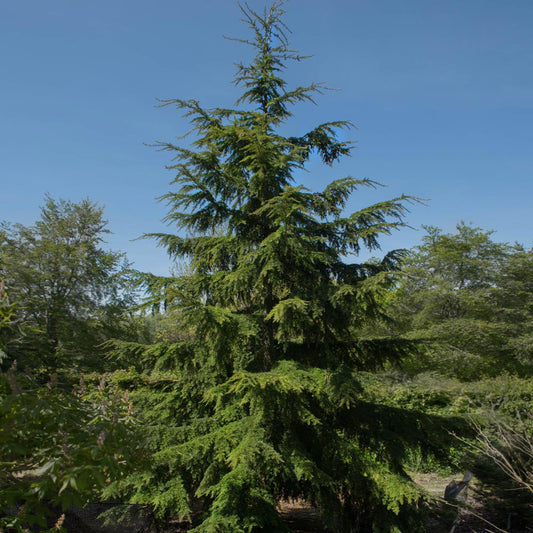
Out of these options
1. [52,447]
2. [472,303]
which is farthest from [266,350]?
[472,303]

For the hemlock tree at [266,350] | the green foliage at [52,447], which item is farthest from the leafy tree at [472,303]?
the green foliage at [52,447]

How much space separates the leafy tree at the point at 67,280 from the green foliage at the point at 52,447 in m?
15.0

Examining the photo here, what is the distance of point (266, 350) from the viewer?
→ 543 cm

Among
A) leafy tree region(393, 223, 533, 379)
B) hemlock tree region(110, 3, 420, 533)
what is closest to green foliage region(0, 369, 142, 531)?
hemlock tree region(110, 3, 420, 533)

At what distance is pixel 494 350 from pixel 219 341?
14.9 m

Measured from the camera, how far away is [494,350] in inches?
593

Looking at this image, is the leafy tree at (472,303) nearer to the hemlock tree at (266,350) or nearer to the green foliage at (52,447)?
the hemlock tree at (266,350)

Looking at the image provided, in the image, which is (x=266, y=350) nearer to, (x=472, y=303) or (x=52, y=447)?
(x=52, y=447)

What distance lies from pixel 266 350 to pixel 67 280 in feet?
51.4

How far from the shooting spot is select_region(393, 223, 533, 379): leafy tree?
1465cm

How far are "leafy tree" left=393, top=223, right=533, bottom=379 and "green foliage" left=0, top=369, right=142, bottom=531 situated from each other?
13.5 metres

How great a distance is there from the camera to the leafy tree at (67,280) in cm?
1627

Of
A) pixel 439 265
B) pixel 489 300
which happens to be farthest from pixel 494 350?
pixel 439 265

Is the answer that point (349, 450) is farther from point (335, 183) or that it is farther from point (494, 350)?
point (494, 350)
